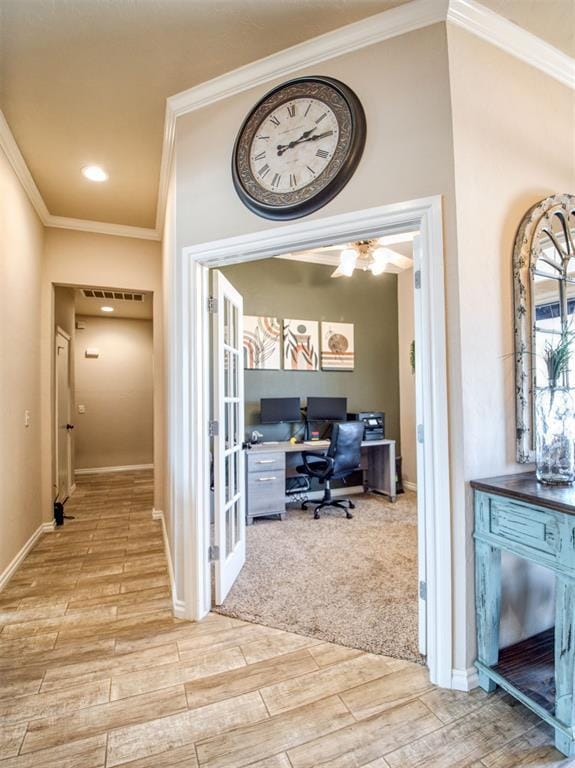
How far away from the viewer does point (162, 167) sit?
8.87ft

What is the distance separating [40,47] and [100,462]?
5753 mm

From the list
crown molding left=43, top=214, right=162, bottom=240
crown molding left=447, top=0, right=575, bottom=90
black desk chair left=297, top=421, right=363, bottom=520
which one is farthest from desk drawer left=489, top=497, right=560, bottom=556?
crown molding left=43, top=214, right=162, bottom=240

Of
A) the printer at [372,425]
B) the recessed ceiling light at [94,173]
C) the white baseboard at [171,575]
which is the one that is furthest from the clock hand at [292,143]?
the printer at [372,425]

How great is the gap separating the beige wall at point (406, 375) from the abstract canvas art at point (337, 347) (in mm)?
767

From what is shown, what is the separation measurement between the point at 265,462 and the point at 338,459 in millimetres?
745

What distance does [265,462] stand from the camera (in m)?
3.68

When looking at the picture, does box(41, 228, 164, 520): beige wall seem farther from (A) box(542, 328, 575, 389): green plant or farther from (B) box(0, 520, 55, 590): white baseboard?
(A) box(542, 328, 575, 389): green plant

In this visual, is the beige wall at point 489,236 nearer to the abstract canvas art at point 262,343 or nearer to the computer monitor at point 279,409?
the computer monitor at point 279,409

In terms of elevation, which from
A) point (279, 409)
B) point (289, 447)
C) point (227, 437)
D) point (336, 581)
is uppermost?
point (279, 409)

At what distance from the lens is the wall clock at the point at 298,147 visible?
1737 millimetres

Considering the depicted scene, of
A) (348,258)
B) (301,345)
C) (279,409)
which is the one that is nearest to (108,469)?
(279,409)

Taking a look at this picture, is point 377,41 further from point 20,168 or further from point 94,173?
point 20,168

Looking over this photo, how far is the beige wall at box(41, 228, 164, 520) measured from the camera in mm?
3500

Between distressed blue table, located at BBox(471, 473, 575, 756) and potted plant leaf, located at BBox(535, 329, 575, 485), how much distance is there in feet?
0.25
